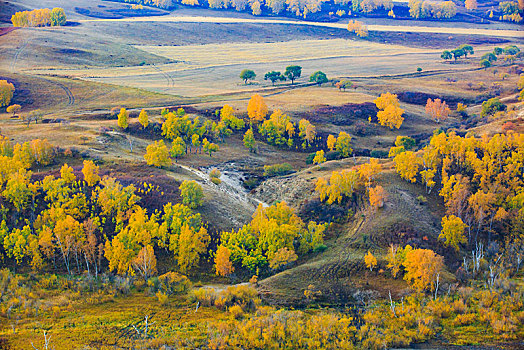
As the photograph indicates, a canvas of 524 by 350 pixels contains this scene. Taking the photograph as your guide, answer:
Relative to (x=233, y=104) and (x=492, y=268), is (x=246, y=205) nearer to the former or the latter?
(x=492, y=268)

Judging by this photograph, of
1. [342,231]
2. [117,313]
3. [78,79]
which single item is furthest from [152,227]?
[78,79]

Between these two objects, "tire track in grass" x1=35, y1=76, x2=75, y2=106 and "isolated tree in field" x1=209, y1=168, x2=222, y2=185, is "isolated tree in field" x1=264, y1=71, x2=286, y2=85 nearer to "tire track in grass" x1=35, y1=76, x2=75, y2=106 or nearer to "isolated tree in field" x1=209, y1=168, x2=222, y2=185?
"tire track in grass" x1=35, y1=76, x2=75, y2=106

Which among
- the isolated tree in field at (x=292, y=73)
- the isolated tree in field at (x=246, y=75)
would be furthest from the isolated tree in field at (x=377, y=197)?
the isolated tree in field at (x=292, y=73)

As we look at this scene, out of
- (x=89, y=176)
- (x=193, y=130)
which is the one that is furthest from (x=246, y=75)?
(x=89, y=176)

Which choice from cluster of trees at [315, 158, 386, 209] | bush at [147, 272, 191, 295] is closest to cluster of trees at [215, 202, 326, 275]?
bush at [147, 272, 191, 295]

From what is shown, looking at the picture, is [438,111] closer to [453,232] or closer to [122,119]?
[453,232]

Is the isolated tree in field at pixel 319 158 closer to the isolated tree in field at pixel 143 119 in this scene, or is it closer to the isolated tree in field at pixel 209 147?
the isolated tree in field at pixel 209 147
